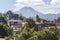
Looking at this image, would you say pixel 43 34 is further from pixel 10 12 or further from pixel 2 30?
pixel 10 12

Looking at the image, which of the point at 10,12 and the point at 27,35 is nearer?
the point at 27,35

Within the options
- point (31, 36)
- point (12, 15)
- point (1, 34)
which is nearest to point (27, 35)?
point (31, 36)

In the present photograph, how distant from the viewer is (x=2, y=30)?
24.7m

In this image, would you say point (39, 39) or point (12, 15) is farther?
point (12, 15)

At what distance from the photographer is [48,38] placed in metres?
18.5

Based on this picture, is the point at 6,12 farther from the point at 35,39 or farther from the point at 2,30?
the point at 35,39

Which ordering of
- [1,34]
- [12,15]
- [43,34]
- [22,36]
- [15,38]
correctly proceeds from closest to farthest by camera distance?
1. [15,38]
2. [22,36]
3. [43,34]
4. [1,34]
5. [12,15]

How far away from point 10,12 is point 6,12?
1.75 m

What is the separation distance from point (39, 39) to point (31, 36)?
827mm

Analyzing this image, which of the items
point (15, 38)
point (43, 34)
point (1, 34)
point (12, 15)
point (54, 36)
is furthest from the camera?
point (12, 15)

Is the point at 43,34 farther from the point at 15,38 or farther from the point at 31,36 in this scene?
the point at 15,38

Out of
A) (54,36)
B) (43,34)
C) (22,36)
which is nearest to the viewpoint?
(22,36)

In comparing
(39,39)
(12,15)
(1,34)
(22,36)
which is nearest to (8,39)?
(22,36)

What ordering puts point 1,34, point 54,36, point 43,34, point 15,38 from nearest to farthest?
point 15,38 → point 43,34 → point 54,36 → point 1,34
